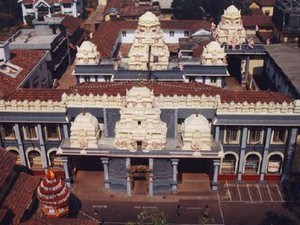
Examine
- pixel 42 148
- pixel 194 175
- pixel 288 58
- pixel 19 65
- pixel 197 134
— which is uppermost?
pixel 19 65

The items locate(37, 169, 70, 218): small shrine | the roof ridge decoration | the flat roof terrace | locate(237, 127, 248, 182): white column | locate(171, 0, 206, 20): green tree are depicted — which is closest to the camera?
locate(37, 169, 70, 218): small shrine

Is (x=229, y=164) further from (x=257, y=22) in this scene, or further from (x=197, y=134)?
(x=257, y=22)

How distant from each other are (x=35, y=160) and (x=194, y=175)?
18.8 m

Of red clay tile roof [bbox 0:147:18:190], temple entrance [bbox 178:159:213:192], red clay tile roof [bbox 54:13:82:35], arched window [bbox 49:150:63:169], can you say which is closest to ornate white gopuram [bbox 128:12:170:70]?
temple entrance [bbox 178:159:213:192]

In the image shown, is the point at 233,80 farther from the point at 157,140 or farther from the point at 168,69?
the point at 157,140

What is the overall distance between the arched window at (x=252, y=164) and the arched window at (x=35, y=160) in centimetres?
2389

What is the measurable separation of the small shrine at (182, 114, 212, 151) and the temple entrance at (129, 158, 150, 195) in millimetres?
5073

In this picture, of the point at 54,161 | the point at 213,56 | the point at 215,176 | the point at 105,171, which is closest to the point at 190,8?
the point at 213,56

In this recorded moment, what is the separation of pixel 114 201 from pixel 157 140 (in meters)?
8.44

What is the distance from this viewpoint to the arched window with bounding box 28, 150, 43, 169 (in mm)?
49750

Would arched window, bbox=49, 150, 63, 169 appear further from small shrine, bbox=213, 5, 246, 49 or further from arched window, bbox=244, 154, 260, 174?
small shrine, bbox=213, 5, 246, 49

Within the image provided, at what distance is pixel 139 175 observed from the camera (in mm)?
47094

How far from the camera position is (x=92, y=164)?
51.7 meters

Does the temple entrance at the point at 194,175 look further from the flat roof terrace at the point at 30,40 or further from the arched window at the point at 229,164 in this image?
the flat roof terrace at the point at 30,40
